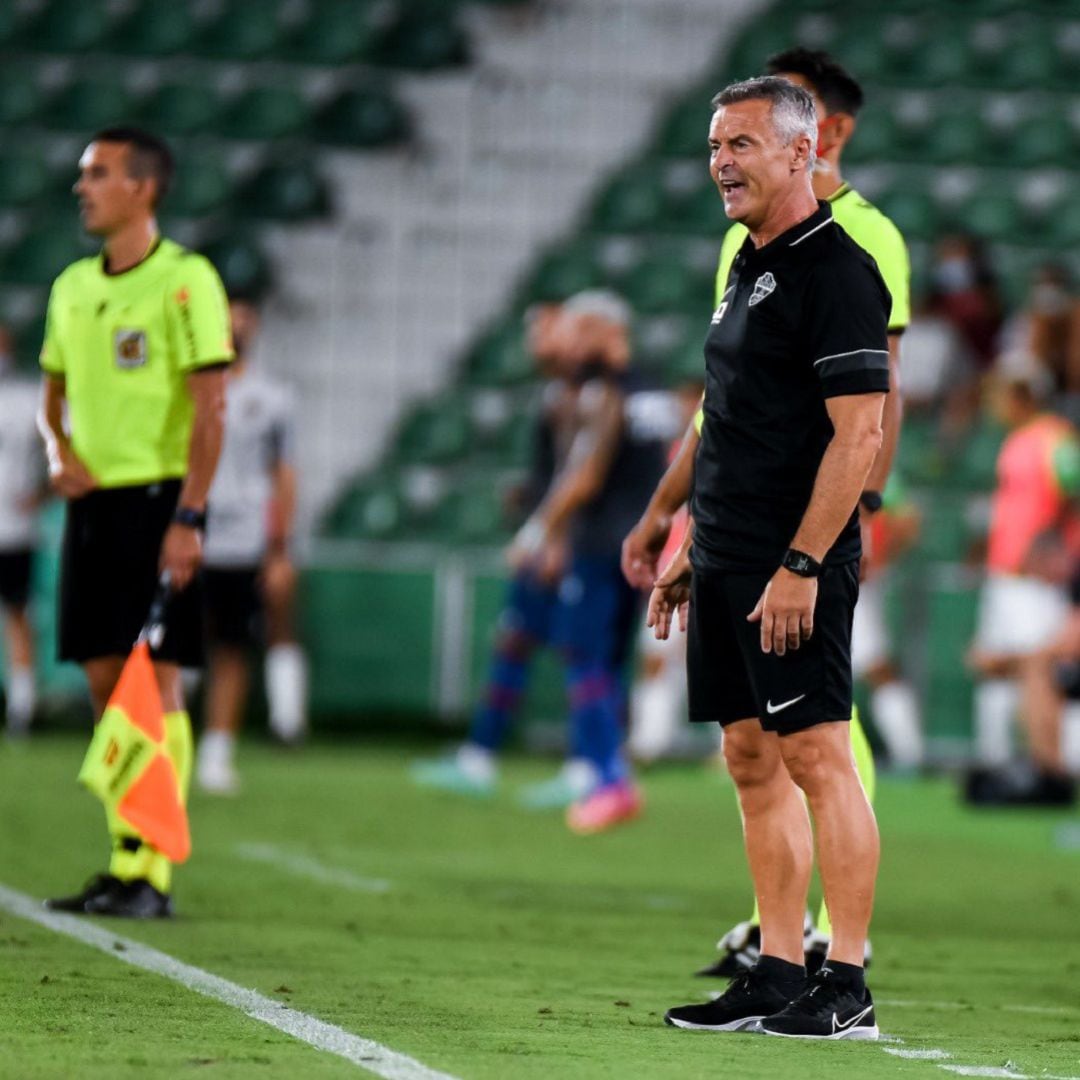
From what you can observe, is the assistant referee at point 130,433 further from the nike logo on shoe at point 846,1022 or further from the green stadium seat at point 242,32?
the green stadium seat at point 242,32

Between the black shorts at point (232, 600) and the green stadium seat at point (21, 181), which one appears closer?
the black shorts at point (232, 600)

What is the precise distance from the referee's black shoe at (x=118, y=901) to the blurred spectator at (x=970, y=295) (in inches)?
456

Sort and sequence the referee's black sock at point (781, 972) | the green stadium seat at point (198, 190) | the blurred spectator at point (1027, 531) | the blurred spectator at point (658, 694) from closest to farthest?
1. the referee's black sock at point (781, 972)
2. the blurred spectator at point (1027, 531)
3. the blurred spectator at point (658, 694)
4. the green stadium seat at point (198, 190)

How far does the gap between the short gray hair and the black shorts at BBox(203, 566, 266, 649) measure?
7.37 metres

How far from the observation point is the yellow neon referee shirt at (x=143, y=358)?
6.89 m

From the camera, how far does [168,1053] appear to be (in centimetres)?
447

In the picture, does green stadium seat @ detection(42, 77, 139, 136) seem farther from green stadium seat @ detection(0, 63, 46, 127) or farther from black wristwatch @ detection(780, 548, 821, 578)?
black wristwatch @ detection(780, 548, 821, 578)

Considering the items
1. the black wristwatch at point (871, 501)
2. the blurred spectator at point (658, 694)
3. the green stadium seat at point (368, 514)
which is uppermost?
the black wristwatch at point (871, 501)

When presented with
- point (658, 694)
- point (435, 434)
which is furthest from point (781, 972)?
point (435, 434)

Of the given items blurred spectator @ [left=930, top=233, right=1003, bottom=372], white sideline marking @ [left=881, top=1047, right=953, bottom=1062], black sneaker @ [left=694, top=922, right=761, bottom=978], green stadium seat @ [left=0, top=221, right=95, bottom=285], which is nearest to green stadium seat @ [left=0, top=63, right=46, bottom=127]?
green stadium seat @ [left=0, top=221, right=95, bottom=285]

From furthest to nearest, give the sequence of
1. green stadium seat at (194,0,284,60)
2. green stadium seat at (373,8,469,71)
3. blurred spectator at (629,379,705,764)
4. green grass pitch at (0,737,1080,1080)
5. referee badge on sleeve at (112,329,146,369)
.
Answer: green stadium seat at (373,8,469,71), green stadium seat at (194,0,284,60), blurred spectator at (629,379,705,764), referee badge on sleeve at (112,329,146,369), green grass pitch at (0,737,1080,1080)

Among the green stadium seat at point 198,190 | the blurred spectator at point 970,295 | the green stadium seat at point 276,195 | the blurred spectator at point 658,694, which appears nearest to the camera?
the blurred spectator at point 658,694

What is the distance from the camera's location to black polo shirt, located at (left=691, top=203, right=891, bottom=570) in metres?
4.92

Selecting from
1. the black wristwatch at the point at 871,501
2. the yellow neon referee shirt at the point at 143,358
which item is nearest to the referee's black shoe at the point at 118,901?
the yellow neon referee shirt at the point at 143,358
